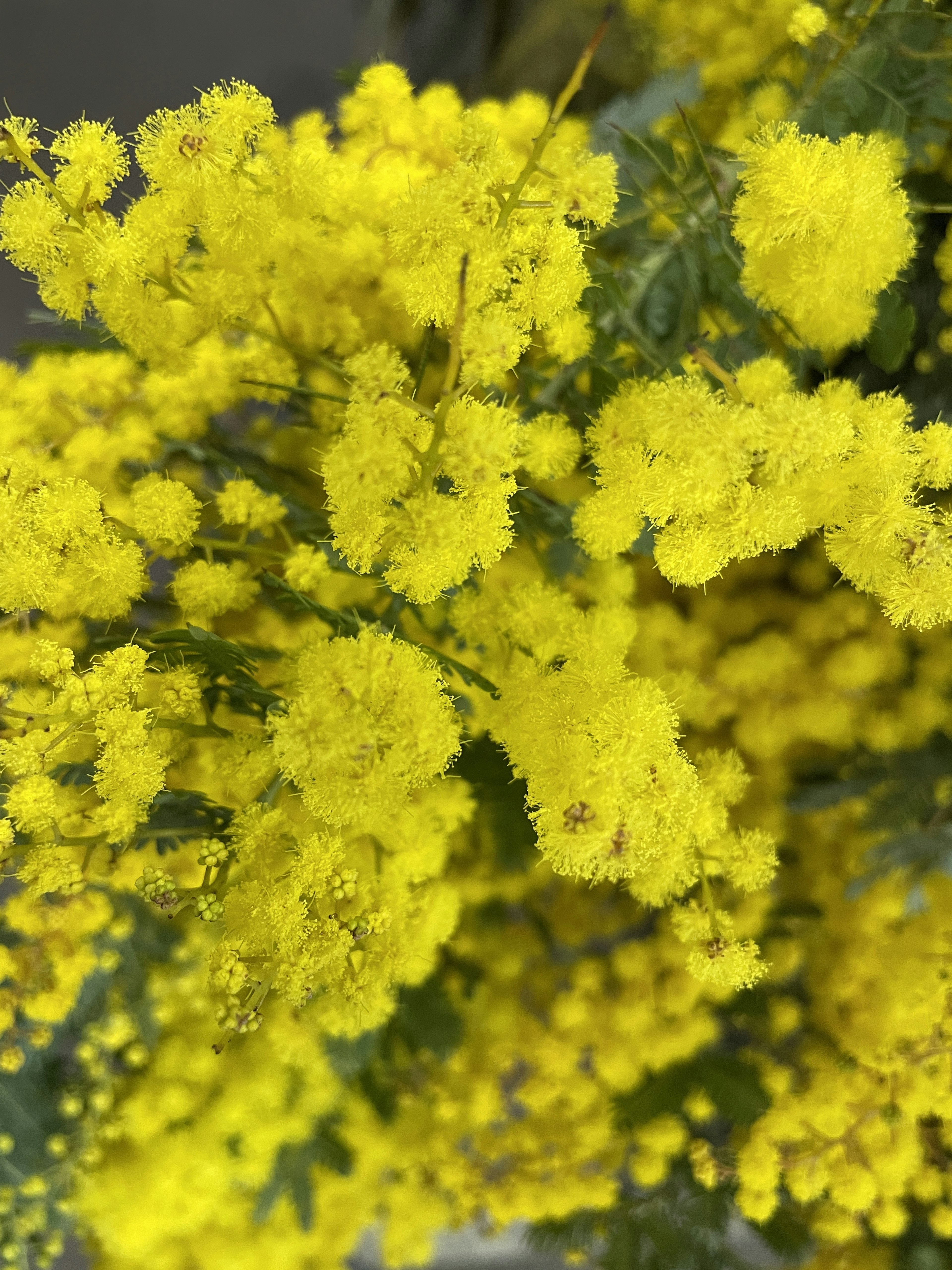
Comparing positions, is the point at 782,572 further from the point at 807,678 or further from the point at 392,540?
the point at 392,540

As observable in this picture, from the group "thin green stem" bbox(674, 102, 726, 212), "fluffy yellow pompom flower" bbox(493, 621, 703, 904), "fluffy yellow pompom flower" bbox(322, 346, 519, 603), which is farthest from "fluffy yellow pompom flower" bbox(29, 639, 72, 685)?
"thin green stem" bbox(674, 102, 726, 212)

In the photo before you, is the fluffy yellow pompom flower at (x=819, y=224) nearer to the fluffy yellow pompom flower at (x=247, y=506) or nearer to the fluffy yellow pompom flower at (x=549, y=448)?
the fluffy yellow pompom flower at (x=549, y=448)

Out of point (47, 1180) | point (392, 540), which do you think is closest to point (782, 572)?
point (392, 540)

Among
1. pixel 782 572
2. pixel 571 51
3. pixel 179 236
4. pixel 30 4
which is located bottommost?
pixel 782 572

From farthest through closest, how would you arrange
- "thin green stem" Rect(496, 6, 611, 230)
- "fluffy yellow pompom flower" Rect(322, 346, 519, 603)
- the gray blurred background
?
the gray blurred background < "fluffy yellow pompom flower" Rect(322, 346, 519, 603) < "thin green stem" Rect(496, 6, 611, 230)

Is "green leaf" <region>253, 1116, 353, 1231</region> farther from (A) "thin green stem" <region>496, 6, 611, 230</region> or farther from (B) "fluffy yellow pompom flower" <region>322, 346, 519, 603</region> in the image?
(A) "thin green stem" <region>496, 6, 611, 230</region>

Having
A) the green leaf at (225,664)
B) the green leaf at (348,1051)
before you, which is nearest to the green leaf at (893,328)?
the green leaf at (225,664)

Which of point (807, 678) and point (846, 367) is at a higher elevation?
point (846, 367)
